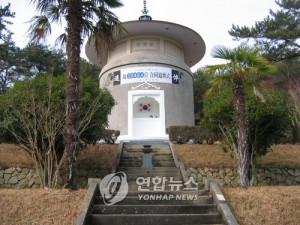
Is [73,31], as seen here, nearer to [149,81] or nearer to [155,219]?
[155,219]

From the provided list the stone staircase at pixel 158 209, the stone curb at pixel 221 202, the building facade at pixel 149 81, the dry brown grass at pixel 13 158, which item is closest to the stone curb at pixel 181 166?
the stone staircase at pixel 158 209

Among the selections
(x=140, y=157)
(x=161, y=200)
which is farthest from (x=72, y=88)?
(x=140, y=157)

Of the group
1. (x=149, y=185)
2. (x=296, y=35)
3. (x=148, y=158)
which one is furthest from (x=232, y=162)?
(x=296, y=35)

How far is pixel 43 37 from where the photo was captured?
9680mm

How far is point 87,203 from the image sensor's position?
22.3 ft

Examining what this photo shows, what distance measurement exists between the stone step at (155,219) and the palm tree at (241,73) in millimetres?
2889

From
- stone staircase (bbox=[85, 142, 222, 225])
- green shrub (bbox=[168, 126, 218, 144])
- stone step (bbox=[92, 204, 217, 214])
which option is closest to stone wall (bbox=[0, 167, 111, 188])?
stone staircase (bbox=[85, 142, 222, 225])

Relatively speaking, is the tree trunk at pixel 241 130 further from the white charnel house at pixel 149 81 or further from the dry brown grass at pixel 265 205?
the white charnel house at pixel 149 81

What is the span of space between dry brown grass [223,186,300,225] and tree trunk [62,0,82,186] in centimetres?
361

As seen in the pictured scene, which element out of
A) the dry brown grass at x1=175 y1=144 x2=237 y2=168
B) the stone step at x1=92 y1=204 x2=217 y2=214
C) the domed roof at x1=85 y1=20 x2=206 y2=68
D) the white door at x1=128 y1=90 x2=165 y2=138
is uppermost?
the domed roof at x1=85 y1=20 x2=206 y2=68

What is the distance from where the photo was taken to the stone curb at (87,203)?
20.2ft

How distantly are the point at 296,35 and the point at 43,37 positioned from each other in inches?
829

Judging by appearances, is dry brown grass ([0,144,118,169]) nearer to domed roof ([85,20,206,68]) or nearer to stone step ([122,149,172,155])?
stone step ([122,149,172,155])

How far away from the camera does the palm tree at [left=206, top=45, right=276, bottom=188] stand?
30.4 ft
